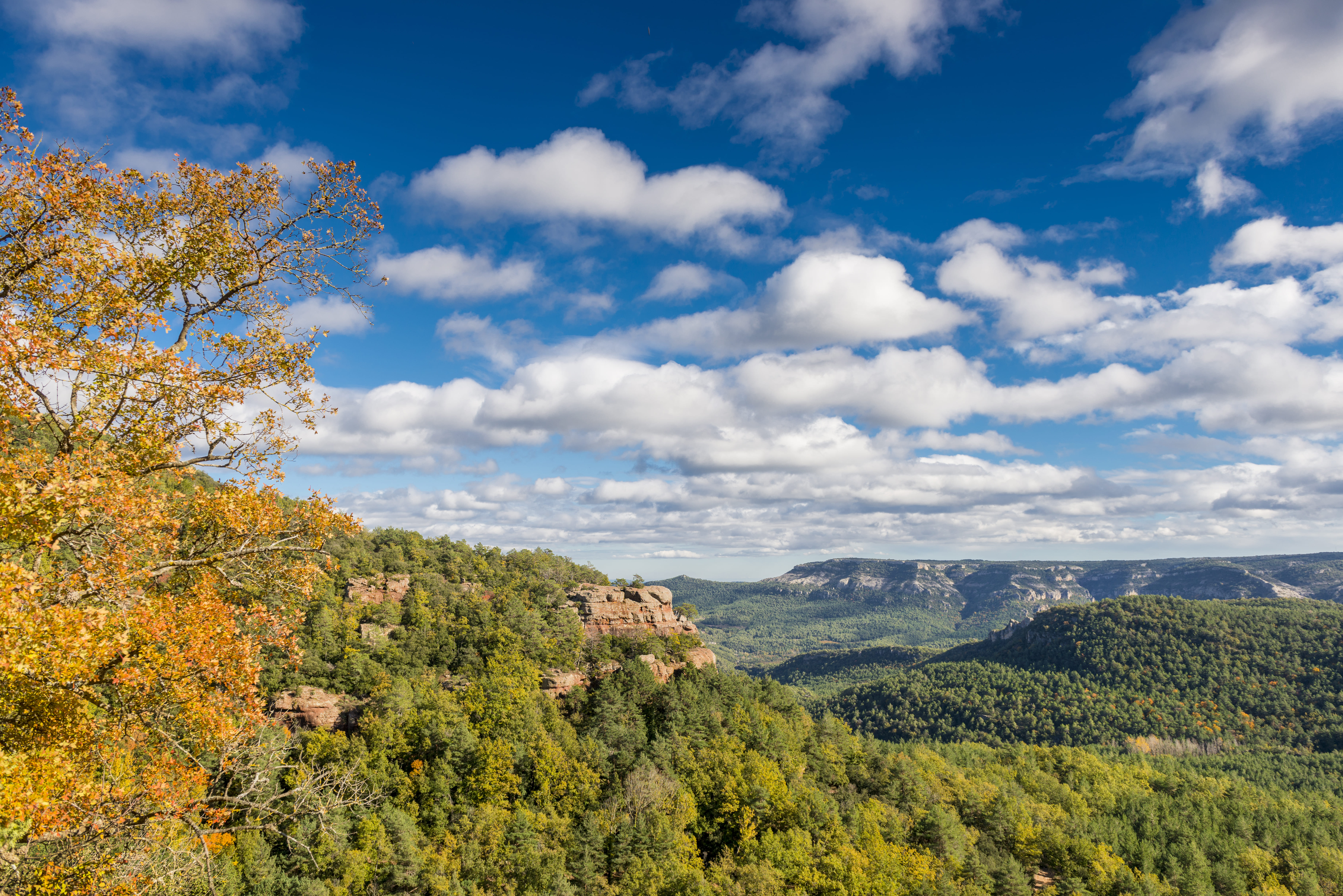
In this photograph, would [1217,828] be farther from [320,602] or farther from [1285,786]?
[320,602]

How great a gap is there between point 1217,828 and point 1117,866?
1190 inches

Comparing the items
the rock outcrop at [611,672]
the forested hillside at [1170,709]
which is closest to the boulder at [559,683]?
the rock outcrop at [611,672]

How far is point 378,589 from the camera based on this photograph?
8331 centimetres

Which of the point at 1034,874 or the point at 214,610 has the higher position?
the point at 214,610

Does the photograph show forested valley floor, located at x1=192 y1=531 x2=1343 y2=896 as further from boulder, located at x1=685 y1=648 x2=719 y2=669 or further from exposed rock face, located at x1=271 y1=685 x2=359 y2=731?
boulder, located at x1=685 y1=648 x2=719 y2=669

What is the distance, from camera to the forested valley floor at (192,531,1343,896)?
47719 millimetres

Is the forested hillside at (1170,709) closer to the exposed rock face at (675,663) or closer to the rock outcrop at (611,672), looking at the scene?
the exposed rock face at (675,663)

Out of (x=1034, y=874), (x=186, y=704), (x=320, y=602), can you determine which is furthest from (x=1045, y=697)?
(x=186, y=704)

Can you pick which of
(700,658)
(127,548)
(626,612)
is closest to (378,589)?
(626,612)

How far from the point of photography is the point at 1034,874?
6888cm

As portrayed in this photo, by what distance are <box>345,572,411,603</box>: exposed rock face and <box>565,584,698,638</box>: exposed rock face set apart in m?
26.4

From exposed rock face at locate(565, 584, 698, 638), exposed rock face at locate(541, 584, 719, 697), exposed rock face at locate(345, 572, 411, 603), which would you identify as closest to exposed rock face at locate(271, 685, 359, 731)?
exposed rock face at locate(345, 572, 411, 603)

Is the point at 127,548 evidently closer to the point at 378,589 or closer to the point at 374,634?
the point at 374,634

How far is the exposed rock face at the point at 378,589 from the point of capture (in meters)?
81.1
